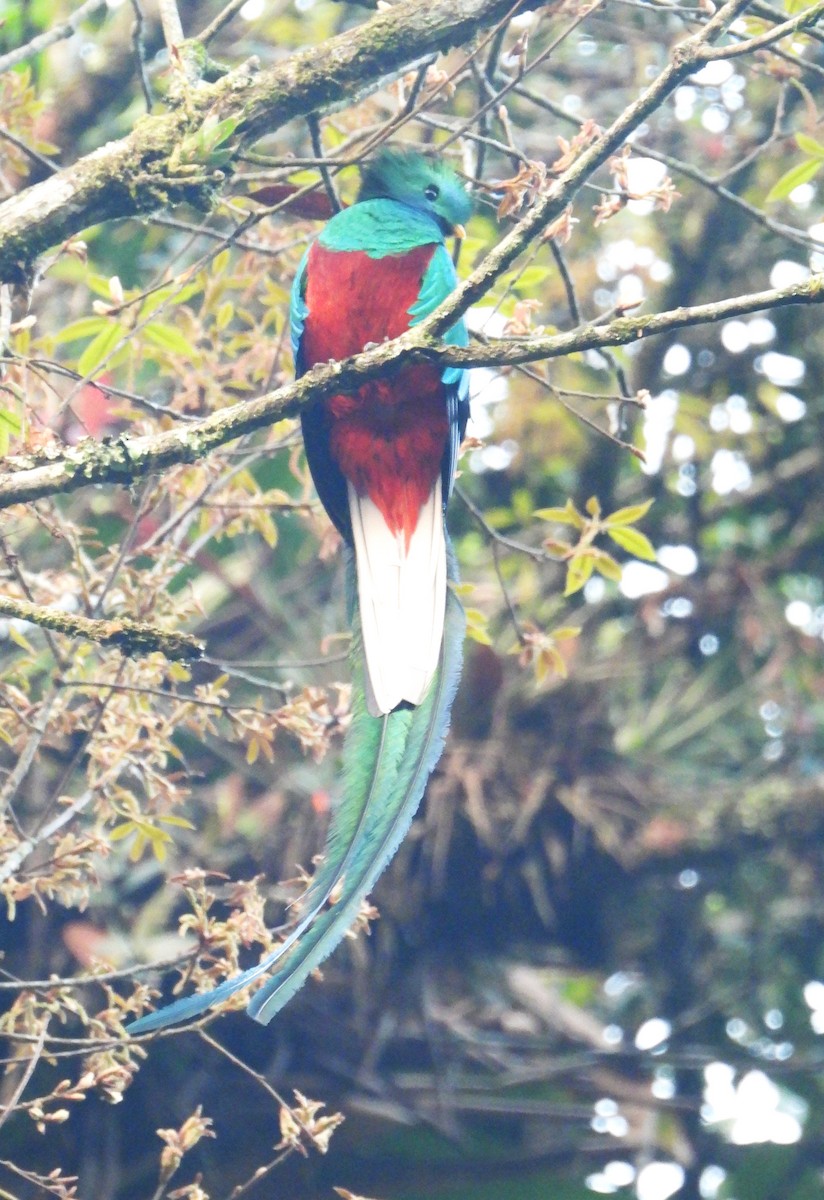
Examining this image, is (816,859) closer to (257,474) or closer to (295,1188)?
(295,1188)

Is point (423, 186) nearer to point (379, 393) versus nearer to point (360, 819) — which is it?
point (379, 393)

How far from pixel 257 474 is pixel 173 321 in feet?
1.61

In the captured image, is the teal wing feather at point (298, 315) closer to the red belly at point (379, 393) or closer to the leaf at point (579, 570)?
the red belly at point (379, 393)

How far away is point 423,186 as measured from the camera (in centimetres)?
287

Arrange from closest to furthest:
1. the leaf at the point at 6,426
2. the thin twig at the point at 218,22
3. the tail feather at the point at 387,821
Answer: the tail feather at the point at 387,821, the leaf at the point at 6,426, the thin twig at the point at 218,22

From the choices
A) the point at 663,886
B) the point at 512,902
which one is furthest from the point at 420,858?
the point at 663,886

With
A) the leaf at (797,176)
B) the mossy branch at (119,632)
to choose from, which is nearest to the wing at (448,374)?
the leaf at (797,176)

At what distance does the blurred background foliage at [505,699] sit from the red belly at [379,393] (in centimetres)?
14

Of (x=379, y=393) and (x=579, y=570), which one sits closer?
(x=579, y=570)

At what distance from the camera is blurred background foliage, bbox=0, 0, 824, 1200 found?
9.20ft

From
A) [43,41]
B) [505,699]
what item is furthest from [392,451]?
[505,699]

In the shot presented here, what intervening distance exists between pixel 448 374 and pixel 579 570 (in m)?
0.46

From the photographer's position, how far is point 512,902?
3.69 metres

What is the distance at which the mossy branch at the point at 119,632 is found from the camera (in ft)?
5.49
